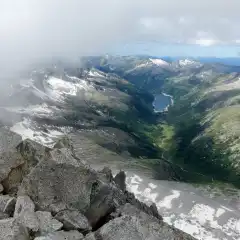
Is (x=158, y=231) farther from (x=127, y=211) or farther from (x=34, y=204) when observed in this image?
(x=34, y=204)

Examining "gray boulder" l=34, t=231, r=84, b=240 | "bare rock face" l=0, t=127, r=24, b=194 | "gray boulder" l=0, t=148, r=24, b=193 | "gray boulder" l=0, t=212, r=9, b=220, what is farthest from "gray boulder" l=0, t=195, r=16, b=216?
"bare rock face" l=0, t=127, r=24, b=194

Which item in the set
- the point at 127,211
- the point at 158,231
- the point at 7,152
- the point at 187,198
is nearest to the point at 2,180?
the point at 7,152

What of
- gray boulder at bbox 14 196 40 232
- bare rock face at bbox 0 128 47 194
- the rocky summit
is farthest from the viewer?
bare rock face at bbox 0 128 47 194

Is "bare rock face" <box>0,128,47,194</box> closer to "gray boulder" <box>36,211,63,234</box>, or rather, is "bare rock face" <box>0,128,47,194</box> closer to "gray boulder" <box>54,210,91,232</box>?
"gray boulder" <box>54,210,91,232</box>

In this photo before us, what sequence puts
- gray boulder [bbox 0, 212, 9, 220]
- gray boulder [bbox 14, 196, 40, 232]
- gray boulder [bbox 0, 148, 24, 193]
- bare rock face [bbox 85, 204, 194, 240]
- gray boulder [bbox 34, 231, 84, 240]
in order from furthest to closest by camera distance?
gray boulder [bbox 0, 148, 24, 193], gray boulder [bbox 0, 212, 9, 220], bare rock face [bbox 85, 204, 194, 240], gray boulder [bbox 14, 196, 40, 232], gray boulder [bbox 34, 231, 84, 240]

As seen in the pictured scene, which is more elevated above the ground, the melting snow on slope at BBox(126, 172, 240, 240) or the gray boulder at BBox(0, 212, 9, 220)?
the gray boulder at BBox(0, 212, 9, 220)

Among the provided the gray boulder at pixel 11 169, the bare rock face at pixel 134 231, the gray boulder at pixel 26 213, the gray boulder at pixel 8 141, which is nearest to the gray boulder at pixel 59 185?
the gray boulder at pixel 26 213

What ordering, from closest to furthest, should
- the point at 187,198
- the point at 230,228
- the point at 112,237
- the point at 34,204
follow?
the point at 112,237
the point at 34,204
the point at 230,228
the point at 187,198
